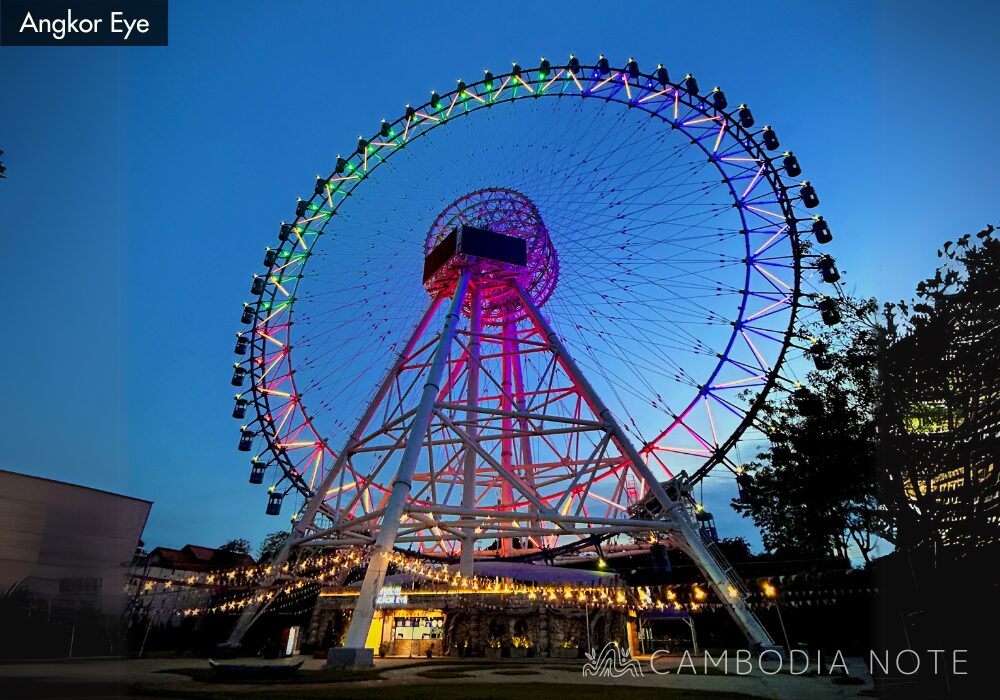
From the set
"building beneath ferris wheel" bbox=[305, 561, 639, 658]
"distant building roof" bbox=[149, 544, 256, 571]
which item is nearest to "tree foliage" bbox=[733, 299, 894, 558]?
"building beneath ferris wheel" bbox=[305, 561, 639, 658]

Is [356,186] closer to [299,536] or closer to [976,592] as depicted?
[299,536]

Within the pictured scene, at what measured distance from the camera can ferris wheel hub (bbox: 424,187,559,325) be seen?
976 inches

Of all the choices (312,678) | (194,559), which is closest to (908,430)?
(312,678)

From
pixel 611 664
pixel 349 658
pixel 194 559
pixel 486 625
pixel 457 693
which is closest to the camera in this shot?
pixel 457 693

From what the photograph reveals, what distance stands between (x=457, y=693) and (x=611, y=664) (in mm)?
9865

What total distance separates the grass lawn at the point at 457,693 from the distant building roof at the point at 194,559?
35.8 meters

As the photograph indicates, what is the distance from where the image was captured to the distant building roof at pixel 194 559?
4356cm

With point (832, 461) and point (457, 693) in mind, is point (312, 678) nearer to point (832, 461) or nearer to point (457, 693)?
point (457, 693)

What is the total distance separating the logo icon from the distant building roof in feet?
103

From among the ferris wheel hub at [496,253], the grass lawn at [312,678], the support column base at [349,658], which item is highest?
the ferris wheel hub at [496,253]

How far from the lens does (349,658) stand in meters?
13.4

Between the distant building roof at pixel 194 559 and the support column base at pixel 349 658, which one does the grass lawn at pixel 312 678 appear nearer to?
the support column base at pixel 349 658

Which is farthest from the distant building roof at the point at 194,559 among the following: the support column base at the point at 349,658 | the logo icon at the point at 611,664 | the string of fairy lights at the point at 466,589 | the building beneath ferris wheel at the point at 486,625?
the support column base at the point at 349,658

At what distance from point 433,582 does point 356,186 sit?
2212 centimetres
